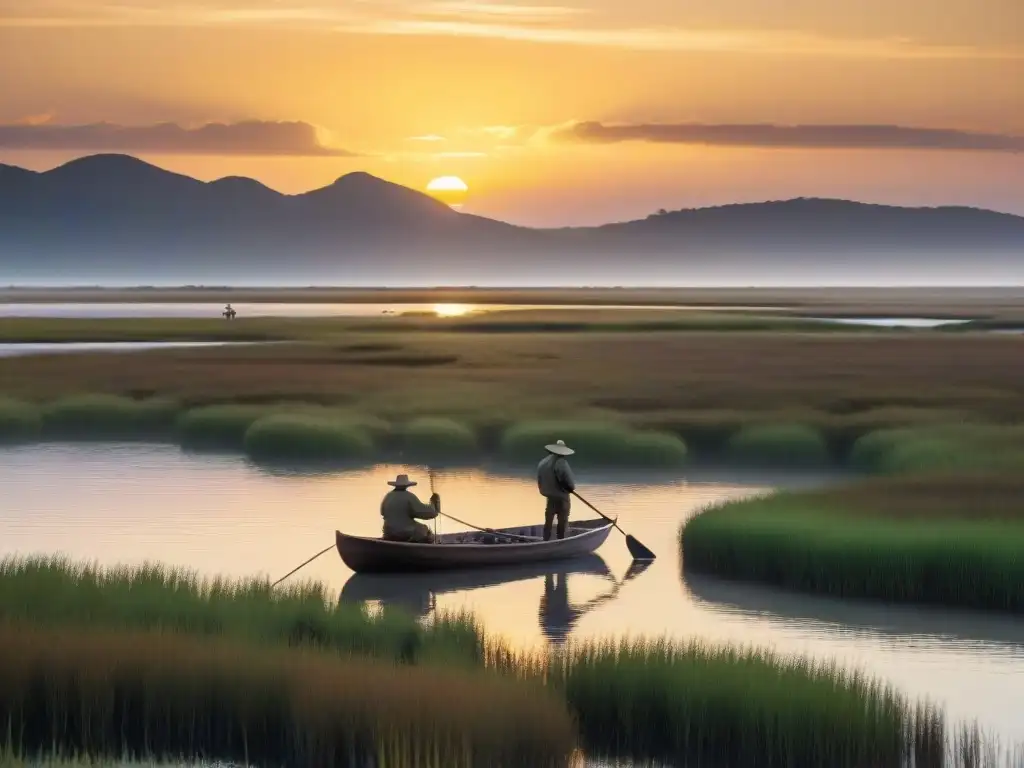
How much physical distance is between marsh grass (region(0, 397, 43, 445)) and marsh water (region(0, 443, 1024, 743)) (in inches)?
117

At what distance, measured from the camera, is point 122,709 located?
50.4ft

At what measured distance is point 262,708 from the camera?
15211 mm

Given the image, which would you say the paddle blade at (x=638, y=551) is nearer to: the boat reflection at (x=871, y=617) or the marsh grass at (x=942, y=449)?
the boat reflection at (x=871, y=617)

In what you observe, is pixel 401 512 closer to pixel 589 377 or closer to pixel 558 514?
pixel 558 514

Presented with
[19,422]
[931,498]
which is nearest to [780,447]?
[931,498]

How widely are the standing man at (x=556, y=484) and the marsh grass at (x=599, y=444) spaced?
43.8 ft

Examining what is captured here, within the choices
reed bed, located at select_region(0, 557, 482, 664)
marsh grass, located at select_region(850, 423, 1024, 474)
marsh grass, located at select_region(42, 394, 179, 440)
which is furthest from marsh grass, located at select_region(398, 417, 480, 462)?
reed bed, located at select_region(0, 557, 482, 664)

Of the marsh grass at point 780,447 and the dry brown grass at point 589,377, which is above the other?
the dry brown grass at point 589,377

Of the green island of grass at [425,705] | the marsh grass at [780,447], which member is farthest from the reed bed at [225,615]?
the marsh grass at [780,447]

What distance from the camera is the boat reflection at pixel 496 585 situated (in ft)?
75.4

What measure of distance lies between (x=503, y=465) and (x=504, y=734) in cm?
2650

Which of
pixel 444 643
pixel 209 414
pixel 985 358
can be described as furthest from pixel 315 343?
pixel 444 643

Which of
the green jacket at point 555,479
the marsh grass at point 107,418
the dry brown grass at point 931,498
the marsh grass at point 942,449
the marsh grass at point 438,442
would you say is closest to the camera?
the green jacket at point 555,479

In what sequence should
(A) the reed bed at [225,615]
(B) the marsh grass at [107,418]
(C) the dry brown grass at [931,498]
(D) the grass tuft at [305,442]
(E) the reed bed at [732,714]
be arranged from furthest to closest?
(B) the marsh grass at [107,418] → (D) the grass tuft at [305,442] → (C) the dry brown grass at [931,498] → (A) the reed bed at [225,615] → (E) the reed bed at [732,714]
